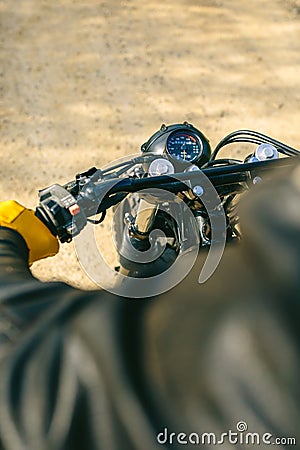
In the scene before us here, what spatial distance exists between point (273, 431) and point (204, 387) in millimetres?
75

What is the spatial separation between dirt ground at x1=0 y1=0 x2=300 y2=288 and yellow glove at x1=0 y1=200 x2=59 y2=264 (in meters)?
1.24

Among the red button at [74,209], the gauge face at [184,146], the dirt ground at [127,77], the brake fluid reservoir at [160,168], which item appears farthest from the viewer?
the dirt ground at [127,77]

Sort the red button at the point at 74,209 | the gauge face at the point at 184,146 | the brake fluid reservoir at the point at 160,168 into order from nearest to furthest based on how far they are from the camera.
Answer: the red button at the point at 74,209
the brake fluid reservoir at the point at 160,168
the gauge face at the point at 184,146

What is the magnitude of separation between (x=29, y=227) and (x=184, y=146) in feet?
1.65

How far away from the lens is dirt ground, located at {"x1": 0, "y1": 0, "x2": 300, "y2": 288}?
2775mm

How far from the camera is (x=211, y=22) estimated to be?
10.3ft

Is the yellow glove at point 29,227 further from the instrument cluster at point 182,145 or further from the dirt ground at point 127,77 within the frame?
the dirt ground at point 127,77

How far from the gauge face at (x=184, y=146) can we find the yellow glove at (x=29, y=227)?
42cm

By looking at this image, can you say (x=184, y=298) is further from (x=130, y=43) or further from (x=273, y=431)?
(x=130, y=43)

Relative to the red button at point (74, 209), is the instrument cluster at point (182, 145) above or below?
above

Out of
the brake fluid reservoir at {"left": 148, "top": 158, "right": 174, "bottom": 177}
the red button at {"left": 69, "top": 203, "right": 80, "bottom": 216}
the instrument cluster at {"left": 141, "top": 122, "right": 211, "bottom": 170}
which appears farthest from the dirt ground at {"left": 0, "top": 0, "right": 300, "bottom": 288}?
the red button at {"left": 69, "top": 203, "right": 80, "bottom": 216}

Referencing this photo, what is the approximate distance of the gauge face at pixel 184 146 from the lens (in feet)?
5.25

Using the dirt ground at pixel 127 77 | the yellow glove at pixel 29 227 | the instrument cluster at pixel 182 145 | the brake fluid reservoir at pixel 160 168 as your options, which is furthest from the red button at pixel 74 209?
the dirt ground at pixel 127 77

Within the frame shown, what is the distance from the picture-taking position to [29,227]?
52.1 inches
